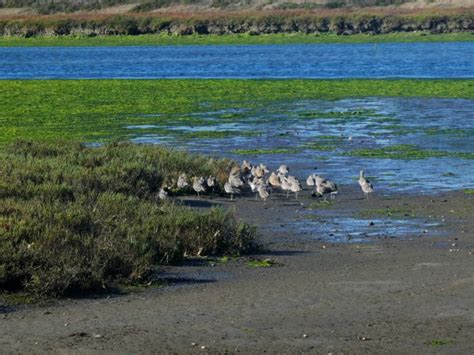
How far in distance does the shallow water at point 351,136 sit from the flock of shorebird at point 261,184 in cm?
108

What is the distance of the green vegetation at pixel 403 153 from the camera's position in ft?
76.8

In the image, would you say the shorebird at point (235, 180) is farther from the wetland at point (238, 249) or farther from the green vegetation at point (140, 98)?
the green vegetation at point (140, 98)

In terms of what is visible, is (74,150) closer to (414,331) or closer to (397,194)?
(397,194)

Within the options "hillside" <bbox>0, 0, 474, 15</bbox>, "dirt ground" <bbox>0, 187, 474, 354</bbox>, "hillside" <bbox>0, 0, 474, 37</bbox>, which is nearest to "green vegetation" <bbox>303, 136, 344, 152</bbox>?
"dirt ground" <bbox>0, 187, 474, 354</bbox>

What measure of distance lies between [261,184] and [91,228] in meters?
5.34

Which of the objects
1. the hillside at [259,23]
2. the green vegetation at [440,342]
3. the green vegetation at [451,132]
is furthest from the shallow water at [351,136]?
the hillside at [259,23]

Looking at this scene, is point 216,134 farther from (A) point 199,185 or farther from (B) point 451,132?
(A) point 199,185

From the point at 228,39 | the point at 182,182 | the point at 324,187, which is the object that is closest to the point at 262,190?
the point at 324,187

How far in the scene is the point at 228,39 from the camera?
9375cm

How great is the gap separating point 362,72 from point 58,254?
41.9 m

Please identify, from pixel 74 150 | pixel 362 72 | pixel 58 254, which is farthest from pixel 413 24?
pixel 58 254

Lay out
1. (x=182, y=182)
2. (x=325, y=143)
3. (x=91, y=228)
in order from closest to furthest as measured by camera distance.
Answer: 1. (x=91, y=228)
2. (x=182, y=182)
3. (x=325, y=143)

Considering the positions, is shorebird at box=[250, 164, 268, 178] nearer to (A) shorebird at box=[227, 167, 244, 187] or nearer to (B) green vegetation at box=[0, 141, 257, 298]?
(A) shorebird at box=[227, 167, 244, 187]

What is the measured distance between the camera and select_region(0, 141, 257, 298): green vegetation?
11891 millimetres
